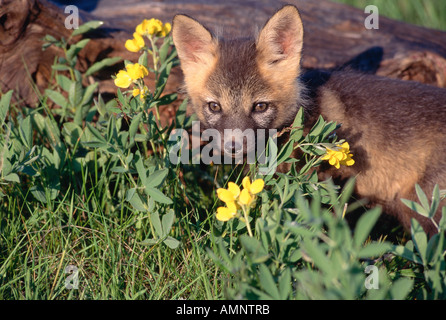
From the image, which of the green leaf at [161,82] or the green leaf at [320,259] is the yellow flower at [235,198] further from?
the green leaf at [161,82]

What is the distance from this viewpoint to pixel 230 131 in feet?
8.80

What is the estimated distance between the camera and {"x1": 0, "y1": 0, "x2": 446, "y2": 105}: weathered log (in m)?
3.50

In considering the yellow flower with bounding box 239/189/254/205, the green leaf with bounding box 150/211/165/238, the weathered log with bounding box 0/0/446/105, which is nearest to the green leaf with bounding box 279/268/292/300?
the yellow flower with bounding box 239/189/254/205

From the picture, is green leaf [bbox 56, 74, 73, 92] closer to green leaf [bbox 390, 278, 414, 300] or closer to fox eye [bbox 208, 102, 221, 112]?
fox eye [bbox 208, 102, 221, 112]

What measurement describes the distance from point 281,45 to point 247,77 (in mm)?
345

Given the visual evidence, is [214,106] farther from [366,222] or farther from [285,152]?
[366,222]

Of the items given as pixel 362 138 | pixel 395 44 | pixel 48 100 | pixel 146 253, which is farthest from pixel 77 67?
pixel 395 44

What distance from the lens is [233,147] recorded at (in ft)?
8.69

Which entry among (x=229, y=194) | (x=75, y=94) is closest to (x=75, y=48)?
(x=75, y=94)

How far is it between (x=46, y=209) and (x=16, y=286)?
555mm

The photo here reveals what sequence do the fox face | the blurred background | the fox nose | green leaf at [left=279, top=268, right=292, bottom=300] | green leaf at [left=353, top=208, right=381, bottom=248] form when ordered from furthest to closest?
the blurred background
the fox face
the fox nose
green leaf at [left=279, top=268, right=292, bottom=300]
green leaf at [left=353, top=208, right=381, bottom=248]

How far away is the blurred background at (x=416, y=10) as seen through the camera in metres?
5.97

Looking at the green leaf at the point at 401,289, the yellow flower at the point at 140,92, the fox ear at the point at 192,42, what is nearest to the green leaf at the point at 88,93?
the fox ear at the point at 192,42

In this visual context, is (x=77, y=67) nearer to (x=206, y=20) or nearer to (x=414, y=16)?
(x=206, y=20)
